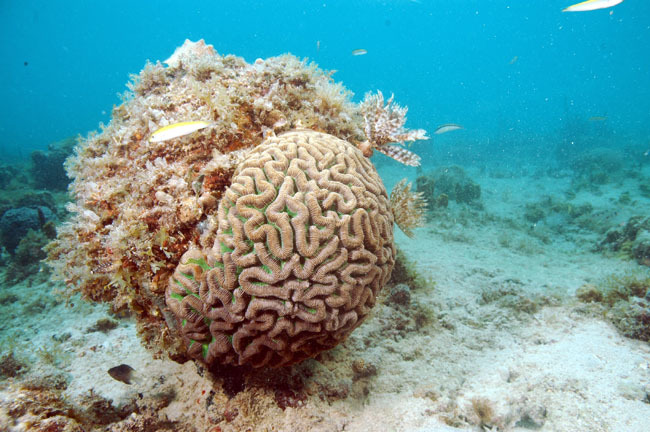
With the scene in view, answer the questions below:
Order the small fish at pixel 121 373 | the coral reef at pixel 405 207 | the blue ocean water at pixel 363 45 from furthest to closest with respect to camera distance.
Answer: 1. the blue ocean water at pixel 363 45
2. the coral reef at pixel 405 207
3. the small fish at pixel 121 373

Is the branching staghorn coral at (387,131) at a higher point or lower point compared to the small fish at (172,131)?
higher

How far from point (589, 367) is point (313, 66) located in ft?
18.7

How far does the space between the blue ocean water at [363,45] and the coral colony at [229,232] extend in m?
74.3

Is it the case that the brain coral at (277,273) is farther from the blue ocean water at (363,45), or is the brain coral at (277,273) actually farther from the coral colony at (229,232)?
the blue ocean water at (363,45)

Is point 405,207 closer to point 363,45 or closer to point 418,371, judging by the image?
point 418,371

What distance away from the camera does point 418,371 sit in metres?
3.89

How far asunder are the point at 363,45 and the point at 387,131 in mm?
129715

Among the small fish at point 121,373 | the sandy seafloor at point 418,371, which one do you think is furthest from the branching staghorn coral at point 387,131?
the small fish at point 121,373

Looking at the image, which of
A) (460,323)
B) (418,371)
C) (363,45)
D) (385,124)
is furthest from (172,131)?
(363,45)

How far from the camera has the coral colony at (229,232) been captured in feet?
9.67

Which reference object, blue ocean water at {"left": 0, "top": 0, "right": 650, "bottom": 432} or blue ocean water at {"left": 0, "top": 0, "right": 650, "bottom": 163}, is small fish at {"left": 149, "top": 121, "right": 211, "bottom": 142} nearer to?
blue ocean water at {"left": 0, "top": 0, "right": 650, "bottom": 432}

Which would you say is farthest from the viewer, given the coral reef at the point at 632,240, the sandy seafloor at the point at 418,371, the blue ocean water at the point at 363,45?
the blue ocean water at the point at 363,45

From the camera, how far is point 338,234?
10.3 ft

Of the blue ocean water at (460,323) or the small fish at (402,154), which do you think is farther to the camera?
the small fish at (402,154)
